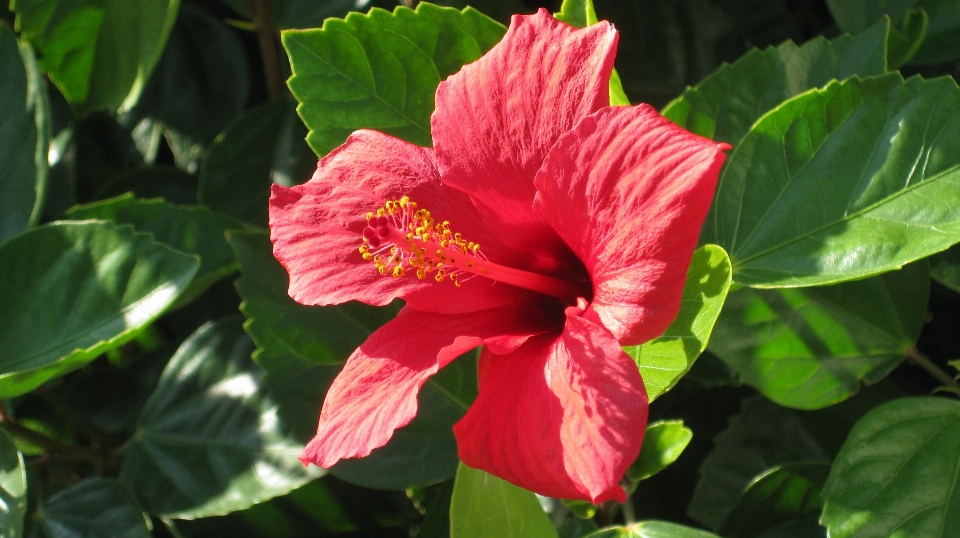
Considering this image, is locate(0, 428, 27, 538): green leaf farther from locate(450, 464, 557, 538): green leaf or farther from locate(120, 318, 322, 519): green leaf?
locate(450, 464, 557, 538): green leaf

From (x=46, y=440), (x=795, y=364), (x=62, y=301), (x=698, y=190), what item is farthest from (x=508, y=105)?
(x=46, y=440)

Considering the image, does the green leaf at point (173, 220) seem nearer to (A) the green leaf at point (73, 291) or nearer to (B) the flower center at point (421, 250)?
(A) the green leaf at point (73, 291)

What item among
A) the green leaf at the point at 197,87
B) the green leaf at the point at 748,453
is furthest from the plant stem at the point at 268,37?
the green leaf at the point at 748,453

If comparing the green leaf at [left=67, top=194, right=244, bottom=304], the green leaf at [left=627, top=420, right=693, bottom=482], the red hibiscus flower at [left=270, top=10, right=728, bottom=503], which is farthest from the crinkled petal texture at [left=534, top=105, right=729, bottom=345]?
the green leaf at [left=67, top=194, right=244, bottom=304]

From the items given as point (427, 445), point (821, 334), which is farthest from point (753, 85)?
point (427, 445)

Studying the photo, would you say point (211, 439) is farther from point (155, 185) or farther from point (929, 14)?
point (929, 14)

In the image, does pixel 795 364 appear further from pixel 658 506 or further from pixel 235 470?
pixel 235 470
